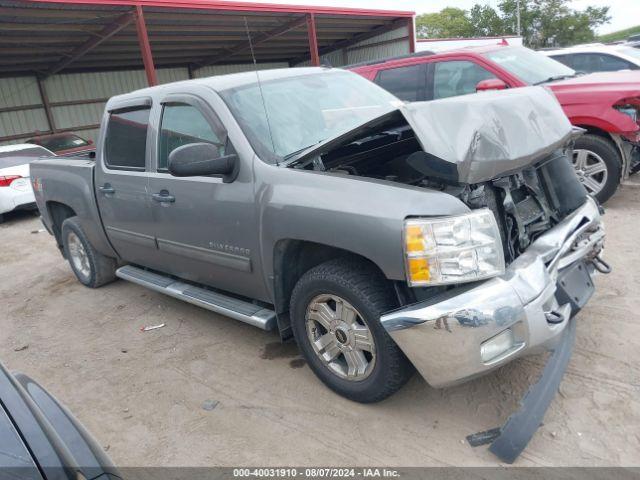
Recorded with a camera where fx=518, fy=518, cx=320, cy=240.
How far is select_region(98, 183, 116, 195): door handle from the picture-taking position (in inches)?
171

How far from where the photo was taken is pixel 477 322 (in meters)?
2.28

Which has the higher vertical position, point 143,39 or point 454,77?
point 143,39

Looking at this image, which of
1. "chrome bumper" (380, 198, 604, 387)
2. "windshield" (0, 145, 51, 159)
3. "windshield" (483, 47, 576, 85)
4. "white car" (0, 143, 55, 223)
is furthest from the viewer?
"windshield" (0, 145, 51, 159)

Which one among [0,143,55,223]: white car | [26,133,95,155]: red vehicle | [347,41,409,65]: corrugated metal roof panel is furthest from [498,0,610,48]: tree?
[0,143,55,223]: white car

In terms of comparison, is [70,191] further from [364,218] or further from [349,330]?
[364,218]

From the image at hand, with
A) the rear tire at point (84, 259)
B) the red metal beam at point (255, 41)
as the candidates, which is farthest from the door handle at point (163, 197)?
the red metal beam at point (255, 41)

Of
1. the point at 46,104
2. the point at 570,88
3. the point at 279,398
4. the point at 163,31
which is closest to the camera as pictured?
the point at 279,398

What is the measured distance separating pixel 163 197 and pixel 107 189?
3.10 feet

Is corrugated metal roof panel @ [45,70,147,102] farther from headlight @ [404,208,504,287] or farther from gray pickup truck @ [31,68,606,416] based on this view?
headlight @ [404,208,504,287]

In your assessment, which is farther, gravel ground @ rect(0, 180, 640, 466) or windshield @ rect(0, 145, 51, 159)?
windshield @ rect(0, 145, 51, 159)

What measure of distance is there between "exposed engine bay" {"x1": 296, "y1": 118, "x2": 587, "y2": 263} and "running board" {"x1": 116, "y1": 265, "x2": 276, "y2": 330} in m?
1.00

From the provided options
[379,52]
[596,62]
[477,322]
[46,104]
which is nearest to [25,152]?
[46,104]

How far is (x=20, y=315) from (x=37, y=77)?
15.3 meters

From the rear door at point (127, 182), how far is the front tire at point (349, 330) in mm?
1697
